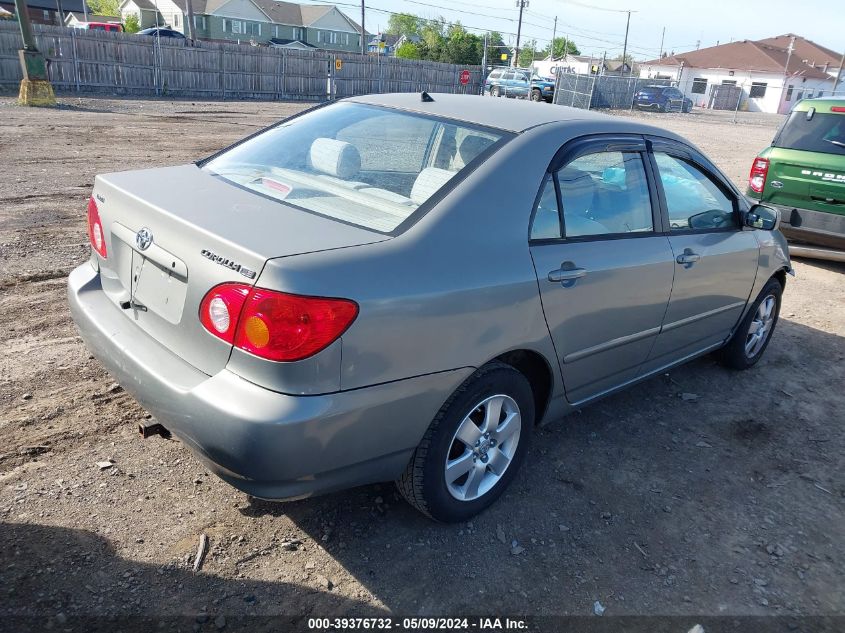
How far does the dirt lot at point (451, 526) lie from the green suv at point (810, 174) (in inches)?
141

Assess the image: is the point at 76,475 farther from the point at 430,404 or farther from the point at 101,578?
the point at 430,404

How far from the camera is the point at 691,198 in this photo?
13.3ft

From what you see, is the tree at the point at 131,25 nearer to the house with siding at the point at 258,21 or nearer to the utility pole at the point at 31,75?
the house with siding at the point at 258,21

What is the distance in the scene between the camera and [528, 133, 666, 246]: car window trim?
9.96 ft

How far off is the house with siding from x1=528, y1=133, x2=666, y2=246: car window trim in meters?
66.7

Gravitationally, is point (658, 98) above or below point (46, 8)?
below

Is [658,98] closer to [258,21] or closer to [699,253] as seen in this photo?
[699,253]

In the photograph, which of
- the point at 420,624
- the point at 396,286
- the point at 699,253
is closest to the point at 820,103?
the point at 699,253

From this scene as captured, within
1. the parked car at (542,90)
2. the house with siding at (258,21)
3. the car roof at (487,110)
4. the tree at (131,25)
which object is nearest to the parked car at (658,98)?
the parked car at (542,90)

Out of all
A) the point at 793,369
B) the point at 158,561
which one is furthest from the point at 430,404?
Answer: the point at 793,369

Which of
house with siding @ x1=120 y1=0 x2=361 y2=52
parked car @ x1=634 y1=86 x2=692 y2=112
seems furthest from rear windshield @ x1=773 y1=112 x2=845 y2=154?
house with siding @ x1=120 y1=0 x2=361 y2=52

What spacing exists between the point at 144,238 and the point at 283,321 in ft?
Answer: 2.79

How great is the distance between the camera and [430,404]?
2.57 m

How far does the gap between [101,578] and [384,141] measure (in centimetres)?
227
